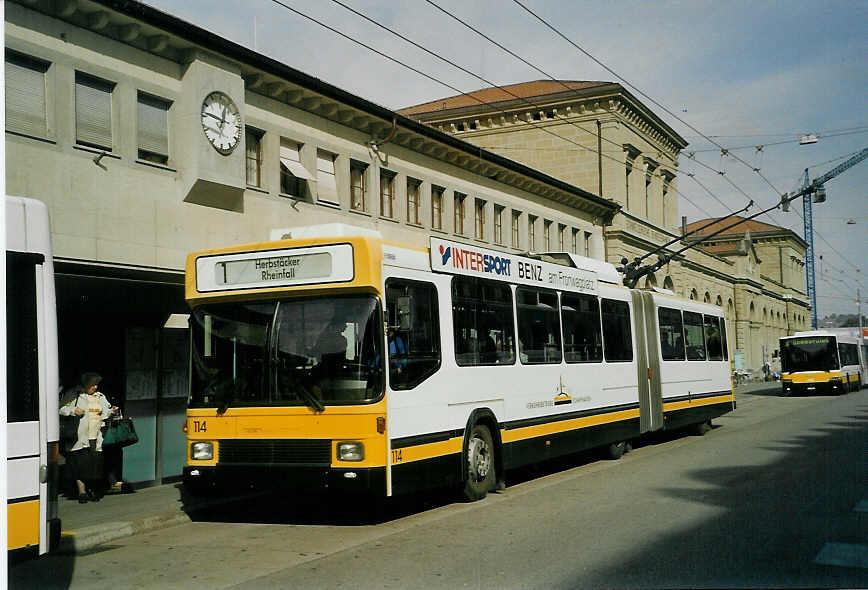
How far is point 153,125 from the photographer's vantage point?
16609mm

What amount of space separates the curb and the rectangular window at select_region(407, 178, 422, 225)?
15729 mm

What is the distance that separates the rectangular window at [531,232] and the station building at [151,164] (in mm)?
11624

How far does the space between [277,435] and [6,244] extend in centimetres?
406

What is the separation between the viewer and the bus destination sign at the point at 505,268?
11.2 metres

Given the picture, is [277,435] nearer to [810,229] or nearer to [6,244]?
[6,244]

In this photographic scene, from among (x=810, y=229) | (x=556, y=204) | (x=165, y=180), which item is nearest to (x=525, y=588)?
(x=165, y=180)

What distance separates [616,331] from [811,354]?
3324 centimetres

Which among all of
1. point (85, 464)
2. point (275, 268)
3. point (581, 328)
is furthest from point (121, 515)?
point (581, 328)

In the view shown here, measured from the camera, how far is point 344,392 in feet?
31.8

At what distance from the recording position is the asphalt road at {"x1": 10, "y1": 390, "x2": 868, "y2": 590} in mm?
7246

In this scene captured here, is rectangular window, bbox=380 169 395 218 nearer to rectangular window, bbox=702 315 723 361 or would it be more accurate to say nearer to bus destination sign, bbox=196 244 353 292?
rectangular window, bbox=702 315 723 361

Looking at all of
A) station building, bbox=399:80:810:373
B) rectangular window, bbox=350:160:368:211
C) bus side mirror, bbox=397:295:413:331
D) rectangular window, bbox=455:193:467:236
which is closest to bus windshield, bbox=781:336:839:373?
station building, bbox=399:80:810:373

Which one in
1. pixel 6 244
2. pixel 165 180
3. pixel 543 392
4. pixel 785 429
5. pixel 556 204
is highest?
pixel 556 204

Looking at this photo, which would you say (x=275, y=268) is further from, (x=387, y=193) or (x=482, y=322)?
(x=387, y=193)
